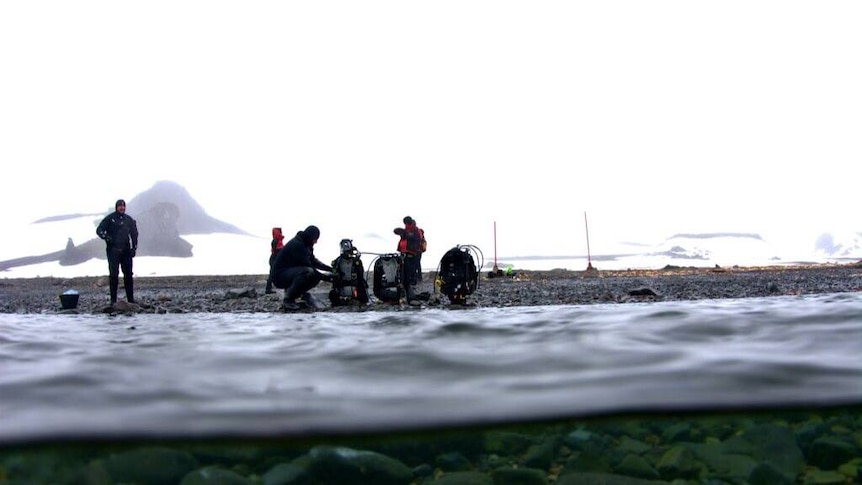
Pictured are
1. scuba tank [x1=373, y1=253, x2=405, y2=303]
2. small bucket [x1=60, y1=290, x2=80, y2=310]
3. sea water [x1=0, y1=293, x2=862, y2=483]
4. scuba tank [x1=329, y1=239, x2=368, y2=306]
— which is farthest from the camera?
small bucket [x1=60, y1=290, x2=80, y2=310]

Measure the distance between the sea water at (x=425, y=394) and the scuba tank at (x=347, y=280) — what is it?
621 centimetres

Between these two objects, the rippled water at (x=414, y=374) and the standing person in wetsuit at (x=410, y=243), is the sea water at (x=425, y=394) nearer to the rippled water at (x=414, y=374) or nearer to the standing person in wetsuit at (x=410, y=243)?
the rippled water at (x=414, y=374)

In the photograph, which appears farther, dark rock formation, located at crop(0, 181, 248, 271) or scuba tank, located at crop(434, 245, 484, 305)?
dark rock formation, located at crop(0, 181, 248, 271)

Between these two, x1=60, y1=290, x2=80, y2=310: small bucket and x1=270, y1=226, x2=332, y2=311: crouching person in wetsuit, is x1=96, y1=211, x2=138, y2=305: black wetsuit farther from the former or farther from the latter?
x1=270, y1=226, x2=332, y2=311: crouching person in wetsuit

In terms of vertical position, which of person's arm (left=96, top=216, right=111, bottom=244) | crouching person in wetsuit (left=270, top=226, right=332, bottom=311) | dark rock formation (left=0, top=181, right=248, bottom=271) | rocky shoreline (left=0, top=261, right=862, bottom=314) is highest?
dark rock formation (left=0, top=181, right=248, bottom=271)

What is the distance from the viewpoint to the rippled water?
2.87m

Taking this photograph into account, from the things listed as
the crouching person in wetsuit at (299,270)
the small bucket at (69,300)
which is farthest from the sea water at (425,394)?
the small bucket at (69,300)

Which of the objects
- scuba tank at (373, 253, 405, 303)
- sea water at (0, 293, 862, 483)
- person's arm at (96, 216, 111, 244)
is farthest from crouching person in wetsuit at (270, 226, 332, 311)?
sea water at (0, 293, 862, 483)

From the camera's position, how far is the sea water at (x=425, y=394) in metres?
2.63

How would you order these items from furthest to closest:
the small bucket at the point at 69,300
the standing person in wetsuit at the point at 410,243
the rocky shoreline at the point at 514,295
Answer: the standing person in wetsuit at the point at 410,243
the small bucket at the point at 69,300
the rocky shoreline at the point at 514,295

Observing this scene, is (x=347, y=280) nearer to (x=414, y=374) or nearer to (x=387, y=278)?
(x=387, y=278)

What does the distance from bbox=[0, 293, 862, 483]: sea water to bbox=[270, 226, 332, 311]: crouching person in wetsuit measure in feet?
19.2

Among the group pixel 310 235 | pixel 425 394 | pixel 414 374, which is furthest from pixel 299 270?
pixel 425 394

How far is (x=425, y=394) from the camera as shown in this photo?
10.5 feet
